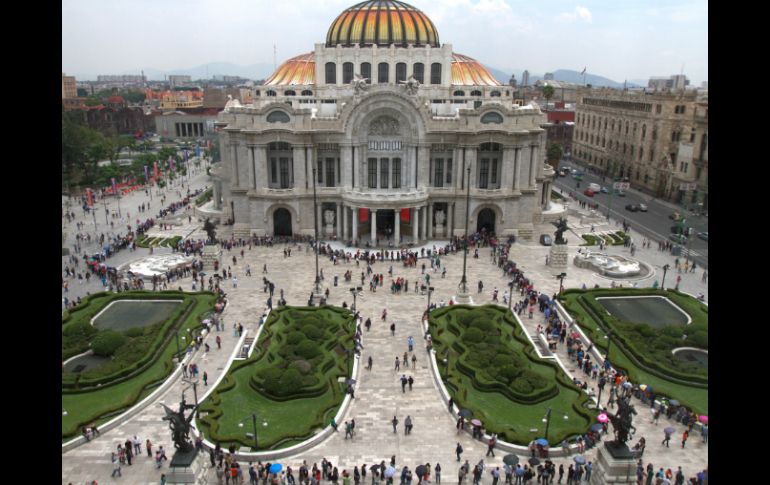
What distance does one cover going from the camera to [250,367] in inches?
1474

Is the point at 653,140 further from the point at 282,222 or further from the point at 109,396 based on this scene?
the point at 109,396

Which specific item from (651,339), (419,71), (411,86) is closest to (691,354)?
→ (651,339)

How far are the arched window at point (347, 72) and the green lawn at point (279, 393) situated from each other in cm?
4172

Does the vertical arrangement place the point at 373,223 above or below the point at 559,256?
above

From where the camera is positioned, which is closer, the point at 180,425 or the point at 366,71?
the point at 180,425

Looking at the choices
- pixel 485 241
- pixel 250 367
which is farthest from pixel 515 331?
pixel 485 241

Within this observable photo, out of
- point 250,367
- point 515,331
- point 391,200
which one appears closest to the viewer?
point 250,367

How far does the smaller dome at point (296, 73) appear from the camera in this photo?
7731 centimetres

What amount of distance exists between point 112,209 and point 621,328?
7270cm

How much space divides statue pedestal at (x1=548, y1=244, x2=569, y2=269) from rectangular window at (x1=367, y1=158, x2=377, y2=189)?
21.7 m

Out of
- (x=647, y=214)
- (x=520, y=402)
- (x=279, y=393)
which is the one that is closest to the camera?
(x=520, y=402)

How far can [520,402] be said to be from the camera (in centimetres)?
3341

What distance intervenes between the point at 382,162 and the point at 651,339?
35.9m
